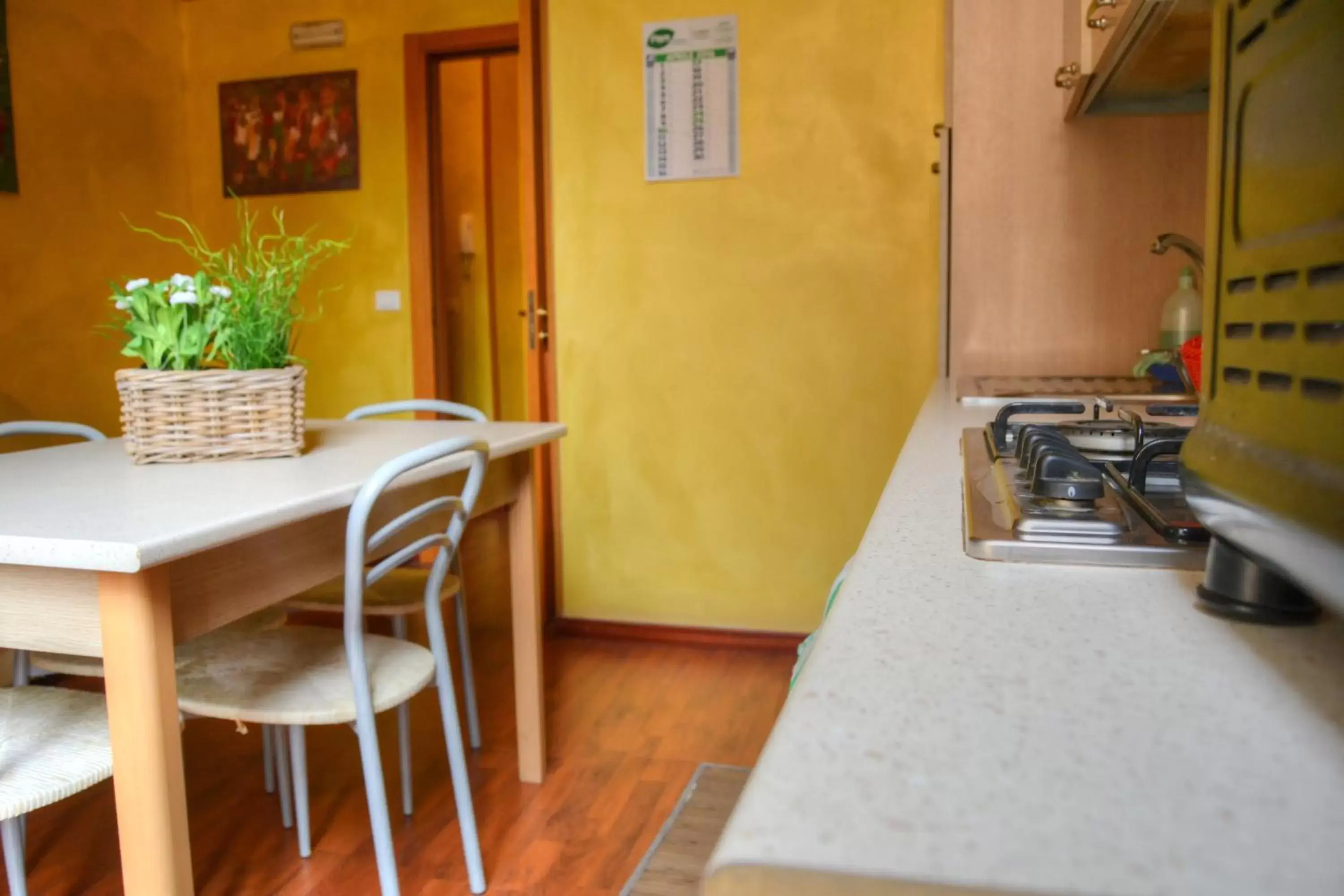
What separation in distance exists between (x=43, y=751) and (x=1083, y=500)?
136 cm

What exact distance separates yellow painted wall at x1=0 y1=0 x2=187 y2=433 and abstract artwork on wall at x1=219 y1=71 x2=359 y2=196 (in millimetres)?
303

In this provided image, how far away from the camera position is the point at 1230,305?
1.65 ft

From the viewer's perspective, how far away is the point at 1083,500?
698 mm

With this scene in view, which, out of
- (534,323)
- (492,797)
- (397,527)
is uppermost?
(534,323)

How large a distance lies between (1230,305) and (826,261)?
2.66 metres

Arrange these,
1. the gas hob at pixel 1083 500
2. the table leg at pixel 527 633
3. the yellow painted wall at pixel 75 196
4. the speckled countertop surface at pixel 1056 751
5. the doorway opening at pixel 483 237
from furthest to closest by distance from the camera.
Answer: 1. the doorway opening at pixel 483 237
2. the yellow painted wall at pixel 75 196
3. the table leg at pixel 527 633
4. the gas hob at pixel 1083 500
5. the speckled countertop surface at pixel 1056 751

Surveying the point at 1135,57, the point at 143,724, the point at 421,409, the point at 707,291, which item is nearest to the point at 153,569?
the point at 143,724

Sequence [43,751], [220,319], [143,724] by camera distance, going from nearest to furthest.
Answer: [143,724] < [43,751] < [220,319]

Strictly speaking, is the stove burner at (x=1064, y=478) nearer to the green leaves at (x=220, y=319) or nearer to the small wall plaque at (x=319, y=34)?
the green leaves at (x=220, y=319)

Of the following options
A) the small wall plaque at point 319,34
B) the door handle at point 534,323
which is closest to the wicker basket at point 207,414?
the door handle at point 534,323

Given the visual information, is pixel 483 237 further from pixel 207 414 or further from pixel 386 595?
pixel 207 414

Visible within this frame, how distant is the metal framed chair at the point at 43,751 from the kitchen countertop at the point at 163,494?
285 millimetres

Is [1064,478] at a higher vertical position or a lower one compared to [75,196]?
lower

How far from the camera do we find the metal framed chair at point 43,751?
4.24ft
